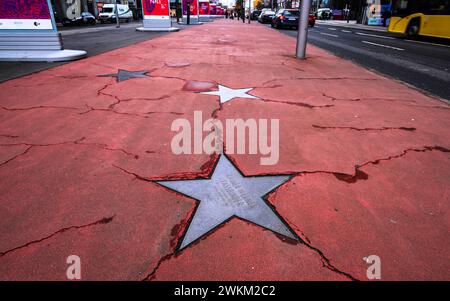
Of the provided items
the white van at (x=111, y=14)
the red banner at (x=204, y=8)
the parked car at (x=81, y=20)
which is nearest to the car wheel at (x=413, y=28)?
the parked car at (x=81, y=20)

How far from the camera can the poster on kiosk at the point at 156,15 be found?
1387 centimetres

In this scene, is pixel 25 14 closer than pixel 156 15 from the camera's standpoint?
Yes

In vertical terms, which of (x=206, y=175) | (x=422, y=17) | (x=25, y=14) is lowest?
(x=206, y=175)

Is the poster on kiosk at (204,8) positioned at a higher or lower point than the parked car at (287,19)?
higher

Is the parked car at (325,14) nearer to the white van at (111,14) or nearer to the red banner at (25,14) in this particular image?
the white van at (111,14)

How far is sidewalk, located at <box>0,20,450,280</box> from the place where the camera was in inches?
50.8

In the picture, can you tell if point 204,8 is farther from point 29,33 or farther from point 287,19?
point 29,33

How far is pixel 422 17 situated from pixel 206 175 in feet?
49.2

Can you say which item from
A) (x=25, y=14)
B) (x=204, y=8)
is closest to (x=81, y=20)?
(x=204, y=8)

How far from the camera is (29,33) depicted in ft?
20.2

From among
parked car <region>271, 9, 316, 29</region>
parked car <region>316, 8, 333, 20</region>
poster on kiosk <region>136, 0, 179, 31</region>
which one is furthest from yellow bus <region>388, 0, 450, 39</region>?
parked car <region>316, 8, 333, 20</region>

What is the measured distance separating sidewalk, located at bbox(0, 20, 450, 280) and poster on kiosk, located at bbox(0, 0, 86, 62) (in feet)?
9.37

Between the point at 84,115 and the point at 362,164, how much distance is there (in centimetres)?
284

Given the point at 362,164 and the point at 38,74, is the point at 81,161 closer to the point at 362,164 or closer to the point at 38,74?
the point at 362,164
